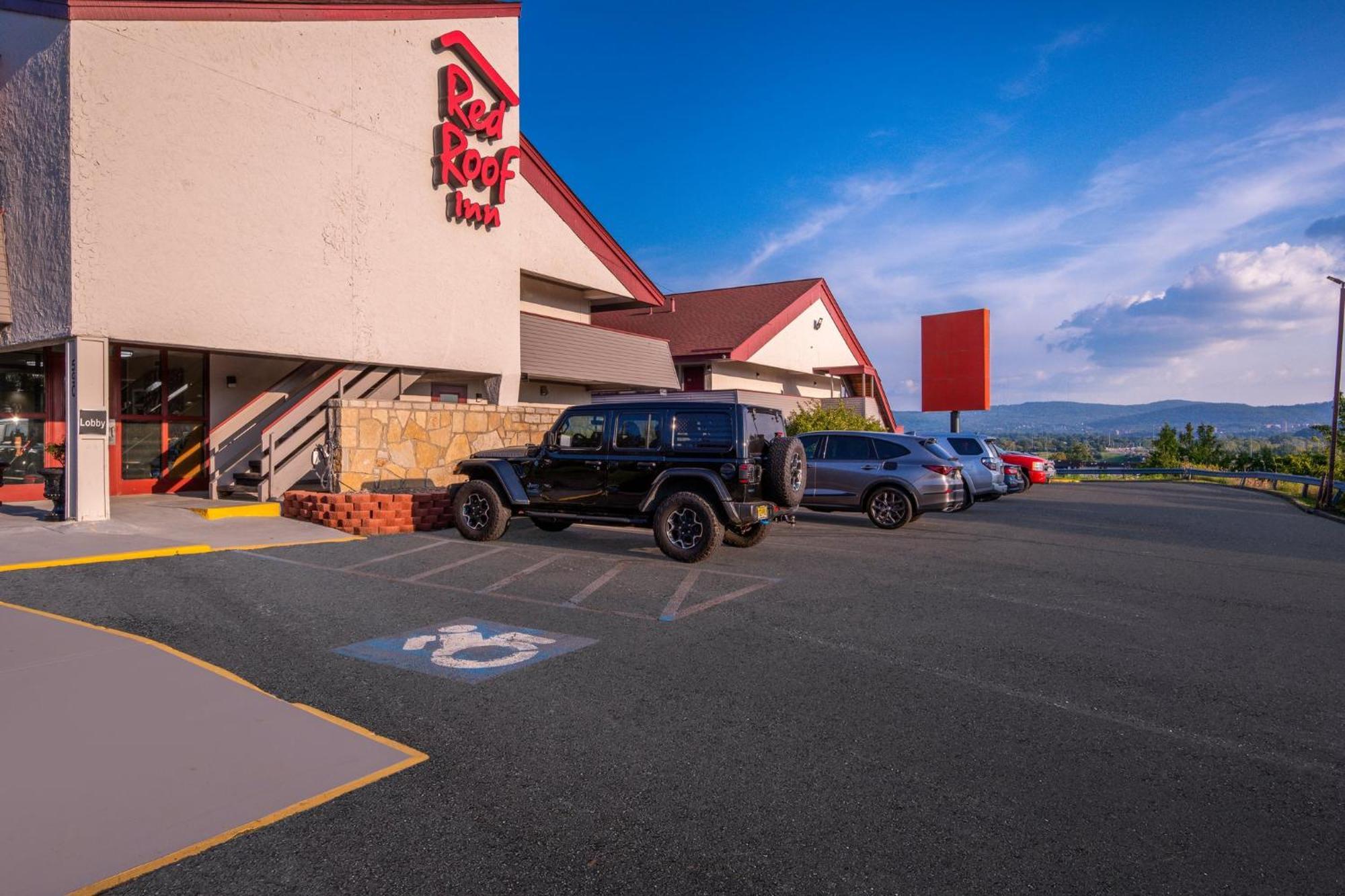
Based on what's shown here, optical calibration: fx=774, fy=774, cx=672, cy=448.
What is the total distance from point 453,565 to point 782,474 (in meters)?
4.25

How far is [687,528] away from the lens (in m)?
9.89

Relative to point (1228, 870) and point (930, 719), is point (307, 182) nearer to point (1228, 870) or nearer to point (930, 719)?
point (930, 719)

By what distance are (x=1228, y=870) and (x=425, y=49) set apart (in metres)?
18.2

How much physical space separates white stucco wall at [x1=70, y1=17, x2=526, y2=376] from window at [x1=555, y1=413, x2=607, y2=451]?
6043 millimetres

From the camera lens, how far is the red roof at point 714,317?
27750mm

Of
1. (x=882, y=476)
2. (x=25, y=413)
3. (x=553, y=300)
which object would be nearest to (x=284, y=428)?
(x=25, y=413)

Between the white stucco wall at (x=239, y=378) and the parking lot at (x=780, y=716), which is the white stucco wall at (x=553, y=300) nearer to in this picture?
the white stucco wall at (x=239, y=378)

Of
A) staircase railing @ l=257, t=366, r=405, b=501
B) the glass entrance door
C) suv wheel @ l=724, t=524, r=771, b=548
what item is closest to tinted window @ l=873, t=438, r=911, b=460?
suv wheel @ l=724, t=524, r=771, b=548

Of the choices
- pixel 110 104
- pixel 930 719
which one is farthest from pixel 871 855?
pixel 110 104

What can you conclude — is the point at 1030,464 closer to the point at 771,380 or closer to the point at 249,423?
the point at 771,380

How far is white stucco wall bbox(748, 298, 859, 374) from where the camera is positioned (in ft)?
97.6

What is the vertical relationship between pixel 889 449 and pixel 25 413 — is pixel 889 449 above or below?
below

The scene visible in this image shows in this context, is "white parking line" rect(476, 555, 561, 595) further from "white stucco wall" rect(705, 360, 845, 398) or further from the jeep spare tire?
"white stucco wall" rect(705, 360, 845, 398)

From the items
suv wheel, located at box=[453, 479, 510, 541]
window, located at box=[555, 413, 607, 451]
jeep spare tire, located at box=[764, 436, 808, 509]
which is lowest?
suv wheel, located at box=[453, 479, 510, 541]
